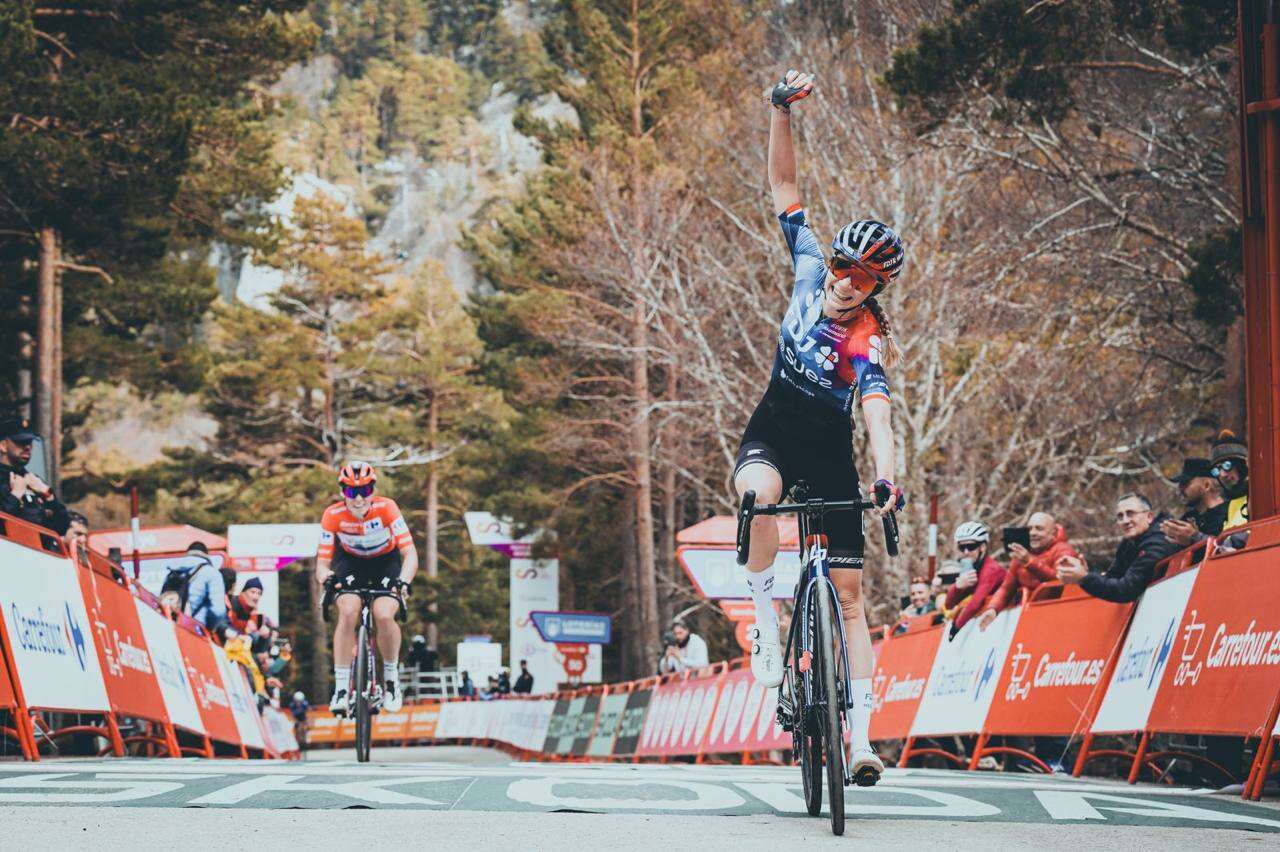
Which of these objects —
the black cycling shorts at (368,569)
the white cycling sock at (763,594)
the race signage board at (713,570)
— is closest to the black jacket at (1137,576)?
the white cycling sock at (763,594)

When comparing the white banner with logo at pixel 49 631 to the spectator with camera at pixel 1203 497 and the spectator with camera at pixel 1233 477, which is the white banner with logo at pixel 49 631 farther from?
the spectator with camera at pixel 1233 477

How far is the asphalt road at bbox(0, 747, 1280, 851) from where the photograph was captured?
590cm

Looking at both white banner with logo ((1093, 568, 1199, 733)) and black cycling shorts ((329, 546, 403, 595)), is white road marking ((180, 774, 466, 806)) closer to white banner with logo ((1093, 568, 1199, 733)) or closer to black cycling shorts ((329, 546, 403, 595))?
white banner with logo ((1093, 568, 1199, 733))

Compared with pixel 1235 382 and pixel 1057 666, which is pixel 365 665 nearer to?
pixel 1057 666

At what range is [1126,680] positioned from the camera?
10.9 metres

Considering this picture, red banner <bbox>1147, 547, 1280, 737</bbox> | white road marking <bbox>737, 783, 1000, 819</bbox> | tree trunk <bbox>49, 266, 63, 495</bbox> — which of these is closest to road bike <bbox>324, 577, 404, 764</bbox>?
white road marking <bbox>737, 783, 1000, 819</bbox>

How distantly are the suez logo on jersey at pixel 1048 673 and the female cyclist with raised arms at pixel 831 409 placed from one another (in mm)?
4818

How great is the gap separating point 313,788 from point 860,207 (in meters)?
23.8

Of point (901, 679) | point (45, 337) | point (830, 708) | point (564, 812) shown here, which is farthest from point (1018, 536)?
point (45, 337)

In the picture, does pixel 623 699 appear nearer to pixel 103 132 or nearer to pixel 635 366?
pixel 103 132

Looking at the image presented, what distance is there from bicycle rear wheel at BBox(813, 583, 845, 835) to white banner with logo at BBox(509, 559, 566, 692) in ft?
156

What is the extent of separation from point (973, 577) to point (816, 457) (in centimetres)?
748

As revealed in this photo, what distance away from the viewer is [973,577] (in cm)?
1432

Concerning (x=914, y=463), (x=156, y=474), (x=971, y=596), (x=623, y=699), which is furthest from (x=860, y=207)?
(x=156, y=474)
